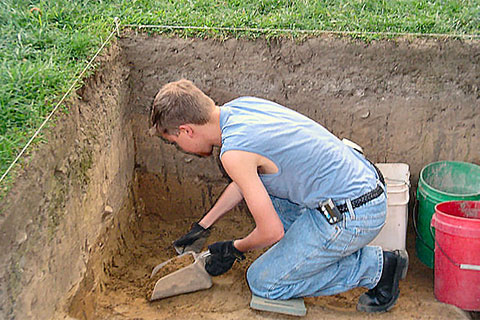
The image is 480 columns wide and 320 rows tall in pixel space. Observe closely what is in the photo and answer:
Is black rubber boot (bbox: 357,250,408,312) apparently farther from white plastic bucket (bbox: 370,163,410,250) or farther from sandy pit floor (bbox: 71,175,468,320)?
white plastic bucket (bbox: 370,163,410,250)

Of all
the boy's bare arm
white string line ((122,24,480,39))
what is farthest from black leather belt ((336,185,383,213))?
white string line ((122,24,480,39))

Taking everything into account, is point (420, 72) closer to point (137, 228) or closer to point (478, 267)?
point (478, 267)

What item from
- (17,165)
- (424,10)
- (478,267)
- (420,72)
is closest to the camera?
(17,165)

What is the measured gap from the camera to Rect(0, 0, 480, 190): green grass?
2982mm

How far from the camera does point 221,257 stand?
3.12m

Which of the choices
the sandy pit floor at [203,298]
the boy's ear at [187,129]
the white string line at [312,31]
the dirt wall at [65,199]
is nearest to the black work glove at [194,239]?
the sandy pit floor at [203,298]

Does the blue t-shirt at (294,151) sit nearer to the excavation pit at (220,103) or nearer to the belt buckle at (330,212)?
the belt buckle at (330,212)

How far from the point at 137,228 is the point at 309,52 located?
1.74 meters

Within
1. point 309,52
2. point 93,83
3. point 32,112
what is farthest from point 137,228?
point 309,52

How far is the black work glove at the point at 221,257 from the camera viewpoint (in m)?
3.07

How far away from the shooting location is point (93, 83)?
3.25 metres

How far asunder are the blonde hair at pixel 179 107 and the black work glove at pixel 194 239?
0.82 meters

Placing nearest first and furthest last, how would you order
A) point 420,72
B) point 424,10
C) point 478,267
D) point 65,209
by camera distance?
point 65,209 < point 478,267 < point 420,72 < point 424,10

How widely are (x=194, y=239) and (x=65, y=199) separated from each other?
2.78ft
